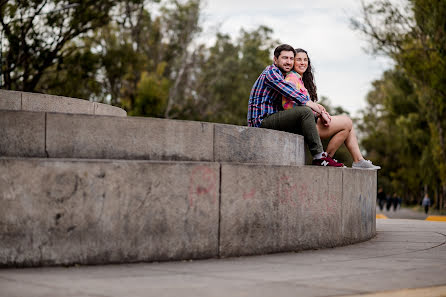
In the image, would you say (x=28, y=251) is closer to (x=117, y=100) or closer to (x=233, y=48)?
(x=117, y=100)

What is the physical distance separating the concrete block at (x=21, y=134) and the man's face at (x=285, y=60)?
3613 mm

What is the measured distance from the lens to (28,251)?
18.1 feet

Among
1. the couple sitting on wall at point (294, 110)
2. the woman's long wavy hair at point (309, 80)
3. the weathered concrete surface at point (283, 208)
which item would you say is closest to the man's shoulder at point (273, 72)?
the couple sitting on wall at point (294, 110)

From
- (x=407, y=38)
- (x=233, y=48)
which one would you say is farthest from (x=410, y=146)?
(x=233, y=48)

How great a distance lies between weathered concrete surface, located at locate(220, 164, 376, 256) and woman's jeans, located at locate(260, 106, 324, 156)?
542 mm

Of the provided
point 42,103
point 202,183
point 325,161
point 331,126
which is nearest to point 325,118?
point 331,126

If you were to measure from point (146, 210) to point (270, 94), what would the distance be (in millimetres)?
3055

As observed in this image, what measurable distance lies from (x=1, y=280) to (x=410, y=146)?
43363 millimetres

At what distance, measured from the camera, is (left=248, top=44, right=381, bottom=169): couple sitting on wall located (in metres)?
8.05

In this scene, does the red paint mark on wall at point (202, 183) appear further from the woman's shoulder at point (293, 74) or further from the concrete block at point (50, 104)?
the concrete block at point (50, 104)

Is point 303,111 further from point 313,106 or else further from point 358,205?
point 358,205

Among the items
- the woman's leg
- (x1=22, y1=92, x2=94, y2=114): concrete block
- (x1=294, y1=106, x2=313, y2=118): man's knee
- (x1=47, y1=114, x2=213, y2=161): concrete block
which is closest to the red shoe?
(x1=294, y1=106, x2=313, y2=118): man's knee

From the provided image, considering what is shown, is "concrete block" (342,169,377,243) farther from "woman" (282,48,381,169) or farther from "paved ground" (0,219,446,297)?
"paved ground" (0,219,446,297)

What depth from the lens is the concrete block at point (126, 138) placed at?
6008 mm
